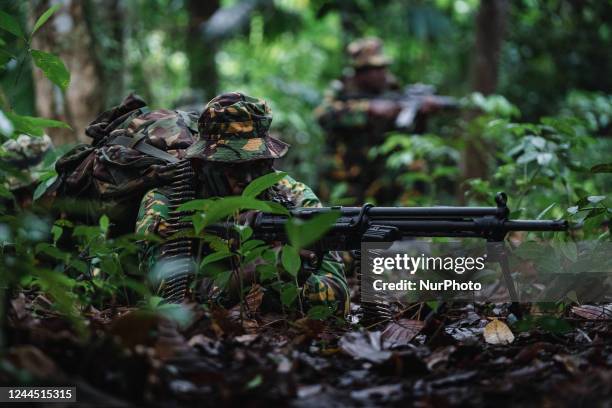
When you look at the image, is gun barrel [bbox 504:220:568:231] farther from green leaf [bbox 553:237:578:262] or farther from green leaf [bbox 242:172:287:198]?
green leaf [bbox 242:172:287:198]

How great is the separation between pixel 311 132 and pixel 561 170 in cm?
850

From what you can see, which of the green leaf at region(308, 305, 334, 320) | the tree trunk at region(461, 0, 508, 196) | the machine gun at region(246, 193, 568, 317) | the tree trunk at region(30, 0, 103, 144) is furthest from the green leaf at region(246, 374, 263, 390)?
the tree trunk at region(461, 0, 508, 196)

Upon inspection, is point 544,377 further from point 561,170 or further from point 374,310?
point 561,170

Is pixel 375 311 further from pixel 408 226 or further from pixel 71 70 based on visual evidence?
pixel 71 70

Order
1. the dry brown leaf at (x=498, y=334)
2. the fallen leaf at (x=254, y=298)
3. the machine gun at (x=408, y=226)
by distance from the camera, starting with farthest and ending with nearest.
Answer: the fallen leaf at (x=254, y=298) → the machine gun at (x=408, y=226) → the dry brown leaf at (x=498, y=334)

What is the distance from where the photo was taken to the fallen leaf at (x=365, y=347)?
2496 mm

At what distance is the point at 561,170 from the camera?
5.21m

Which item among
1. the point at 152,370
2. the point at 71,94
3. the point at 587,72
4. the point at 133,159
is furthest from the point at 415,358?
the point at 587,72

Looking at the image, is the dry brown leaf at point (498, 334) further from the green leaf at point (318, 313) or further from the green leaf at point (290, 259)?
the green leaf at point (290, 259)

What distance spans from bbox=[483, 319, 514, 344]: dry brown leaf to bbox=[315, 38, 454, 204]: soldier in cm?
737

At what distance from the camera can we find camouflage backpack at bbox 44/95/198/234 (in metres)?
4.23

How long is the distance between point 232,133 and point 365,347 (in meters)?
1.65

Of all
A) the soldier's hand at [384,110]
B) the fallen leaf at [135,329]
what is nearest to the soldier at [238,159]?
the fallen leaf at [135,329]

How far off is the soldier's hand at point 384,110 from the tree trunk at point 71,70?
4.17 meters
